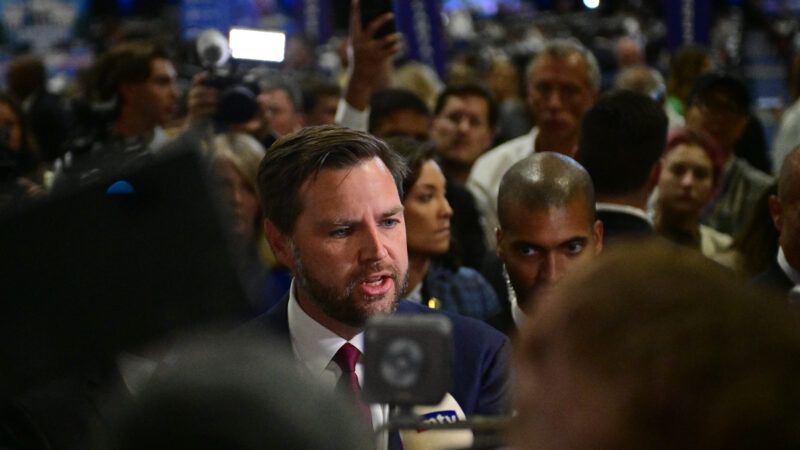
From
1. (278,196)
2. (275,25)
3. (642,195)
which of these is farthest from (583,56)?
(275,25)

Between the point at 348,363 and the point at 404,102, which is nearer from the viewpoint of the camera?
the point at 348,363

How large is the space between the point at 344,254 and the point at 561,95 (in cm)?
331

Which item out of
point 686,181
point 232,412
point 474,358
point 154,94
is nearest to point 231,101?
point 154,94

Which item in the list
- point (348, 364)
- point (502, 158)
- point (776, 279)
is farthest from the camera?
point (502, 158)

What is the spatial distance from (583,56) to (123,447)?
5.35 meters

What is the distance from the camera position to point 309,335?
294 cm

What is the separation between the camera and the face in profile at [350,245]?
2969mm

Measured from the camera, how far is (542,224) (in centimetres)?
369

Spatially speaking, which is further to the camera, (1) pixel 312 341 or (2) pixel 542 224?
(2) pixel 542 224

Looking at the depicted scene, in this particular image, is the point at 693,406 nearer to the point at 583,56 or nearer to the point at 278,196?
the point at 278,196

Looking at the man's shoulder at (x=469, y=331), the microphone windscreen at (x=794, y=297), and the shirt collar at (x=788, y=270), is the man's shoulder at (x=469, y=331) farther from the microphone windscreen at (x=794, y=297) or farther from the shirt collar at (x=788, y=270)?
the shirt collar at (x=788, y=270)

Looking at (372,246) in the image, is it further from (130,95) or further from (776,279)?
(130,95)

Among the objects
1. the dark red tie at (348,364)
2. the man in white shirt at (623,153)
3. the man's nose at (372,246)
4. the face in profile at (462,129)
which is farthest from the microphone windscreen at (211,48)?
the dark red tie at (348,364)

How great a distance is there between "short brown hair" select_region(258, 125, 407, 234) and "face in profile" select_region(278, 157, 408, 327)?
2 centimetres
